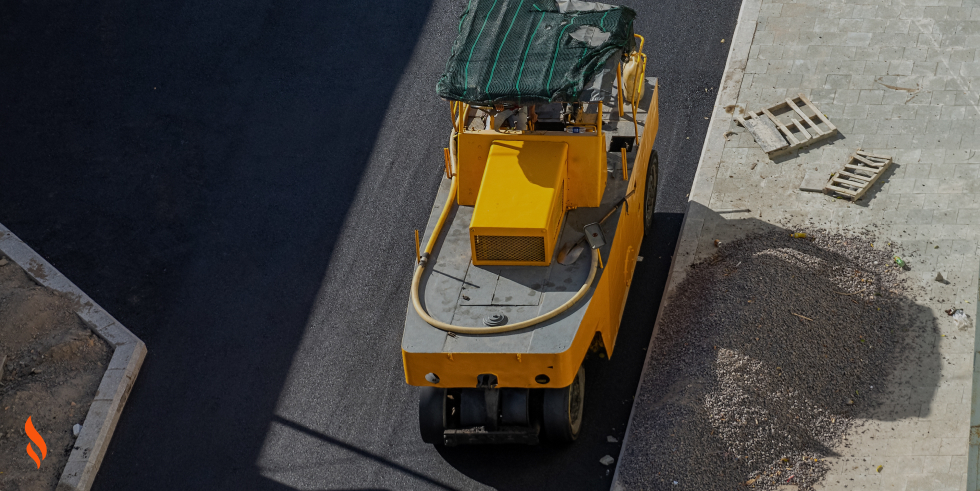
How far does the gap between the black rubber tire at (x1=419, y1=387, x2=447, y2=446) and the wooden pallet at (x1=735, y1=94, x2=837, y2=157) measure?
19.9 feet

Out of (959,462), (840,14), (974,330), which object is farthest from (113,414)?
(840,14)

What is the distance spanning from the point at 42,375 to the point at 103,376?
0.69 m

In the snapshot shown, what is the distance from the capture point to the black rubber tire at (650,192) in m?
12.0

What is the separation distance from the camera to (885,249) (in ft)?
37.9

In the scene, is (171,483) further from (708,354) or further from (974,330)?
(974,330)

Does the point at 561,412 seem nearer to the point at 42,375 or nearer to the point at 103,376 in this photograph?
the point at 103,376

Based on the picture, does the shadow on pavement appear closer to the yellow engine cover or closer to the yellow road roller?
the yellow road roller

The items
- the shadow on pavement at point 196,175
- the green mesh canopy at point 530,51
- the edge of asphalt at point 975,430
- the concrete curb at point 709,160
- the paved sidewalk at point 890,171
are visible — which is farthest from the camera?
the concrete curb at point 709,160

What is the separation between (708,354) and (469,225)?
9.50 feet

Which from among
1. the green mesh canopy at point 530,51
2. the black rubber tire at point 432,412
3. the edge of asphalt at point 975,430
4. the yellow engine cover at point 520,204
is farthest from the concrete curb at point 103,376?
the edge of asphalt at point 975,430

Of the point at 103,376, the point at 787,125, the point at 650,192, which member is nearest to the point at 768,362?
the point at 650,192

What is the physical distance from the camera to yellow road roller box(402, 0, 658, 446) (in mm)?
9062

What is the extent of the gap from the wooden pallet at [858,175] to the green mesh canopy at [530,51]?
3.74 metres

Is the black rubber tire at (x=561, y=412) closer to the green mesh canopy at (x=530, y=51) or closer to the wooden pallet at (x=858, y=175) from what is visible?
the green mesh canopy at (x=530, y=51)
